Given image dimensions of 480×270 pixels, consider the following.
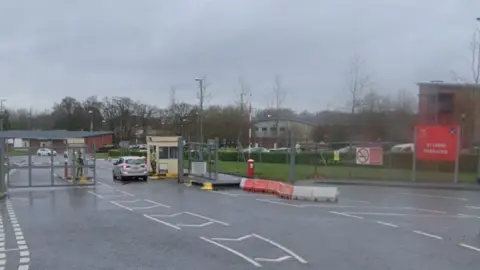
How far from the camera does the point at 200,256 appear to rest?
962cm

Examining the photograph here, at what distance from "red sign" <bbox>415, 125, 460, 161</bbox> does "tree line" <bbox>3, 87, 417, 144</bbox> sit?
0.81 meters

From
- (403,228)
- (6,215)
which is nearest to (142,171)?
(6,215)

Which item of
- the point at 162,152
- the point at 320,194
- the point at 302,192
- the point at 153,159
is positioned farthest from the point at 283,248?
the point at 153,159

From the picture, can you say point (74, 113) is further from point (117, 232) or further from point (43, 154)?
point (117, 232)

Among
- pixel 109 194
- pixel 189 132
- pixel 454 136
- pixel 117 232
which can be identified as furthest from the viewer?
pixel 189 132

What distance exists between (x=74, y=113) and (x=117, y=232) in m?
91.6

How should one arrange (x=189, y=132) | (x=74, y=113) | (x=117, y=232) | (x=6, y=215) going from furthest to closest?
(x=74, y=113), (x=189, y=132), (x=6, y=215), (x=117, y=232)

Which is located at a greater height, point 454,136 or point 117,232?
point 454,136

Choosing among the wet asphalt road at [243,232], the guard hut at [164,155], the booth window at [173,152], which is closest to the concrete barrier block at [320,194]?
the wet asphalt road at [243,232]

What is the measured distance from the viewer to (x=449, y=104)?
29.4 m

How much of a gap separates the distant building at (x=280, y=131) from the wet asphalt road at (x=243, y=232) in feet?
69.5

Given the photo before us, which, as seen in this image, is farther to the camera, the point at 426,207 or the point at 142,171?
the point at 142,171

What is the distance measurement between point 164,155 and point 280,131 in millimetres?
24068

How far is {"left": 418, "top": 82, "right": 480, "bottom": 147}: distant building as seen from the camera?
27938 mm
